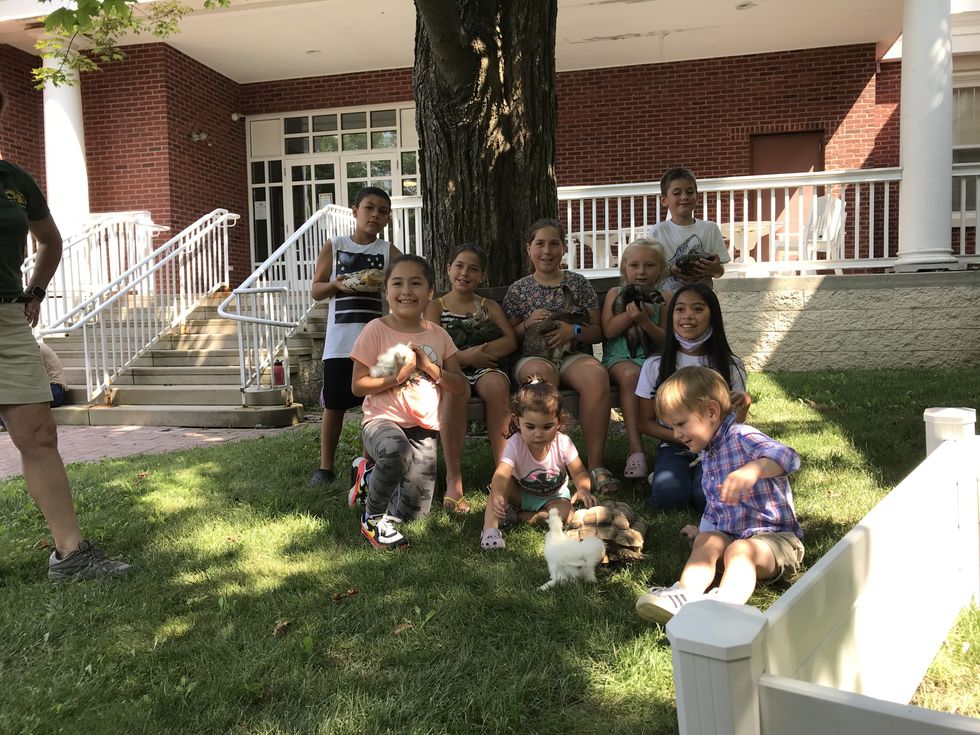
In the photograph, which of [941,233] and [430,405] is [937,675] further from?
[941,233]

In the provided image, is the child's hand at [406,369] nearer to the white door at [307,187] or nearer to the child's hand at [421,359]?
the child's hand at [421,359]

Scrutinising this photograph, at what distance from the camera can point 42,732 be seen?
2.04 metres

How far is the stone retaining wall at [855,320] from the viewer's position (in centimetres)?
800

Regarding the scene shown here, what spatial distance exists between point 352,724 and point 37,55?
13.4 meters

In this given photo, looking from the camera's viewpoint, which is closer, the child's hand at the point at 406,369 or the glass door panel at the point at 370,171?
the child's hand at the point at 406,369

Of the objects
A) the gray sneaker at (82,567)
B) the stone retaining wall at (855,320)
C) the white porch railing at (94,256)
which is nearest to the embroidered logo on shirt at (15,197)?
the gray sneaker at (82,567)

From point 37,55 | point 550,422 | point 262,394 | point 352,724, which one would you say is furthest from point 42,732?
point 37,55

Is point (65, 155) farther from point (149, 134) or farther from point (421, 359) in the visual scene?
point (421, 359)

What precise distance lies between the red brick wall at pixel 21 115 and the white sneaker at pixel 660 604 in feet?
40.3

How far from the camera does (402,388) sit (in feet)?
12.1

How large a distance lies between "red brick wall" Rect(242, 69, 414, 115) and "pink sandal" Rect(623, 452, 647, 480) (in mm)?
10590

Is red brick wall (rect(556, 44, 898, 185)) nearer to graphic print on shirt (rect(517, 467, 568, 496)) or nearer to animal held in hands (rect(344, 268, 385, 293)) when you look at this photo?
animal held in hands (rect(344, 268, 385, 293))

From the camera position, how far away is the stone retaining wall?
8.00m

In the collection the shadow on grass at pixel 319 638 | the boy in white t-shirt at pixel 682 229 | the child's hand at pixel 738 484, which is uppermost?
the boy in white t-shirt at pixel 682 229
